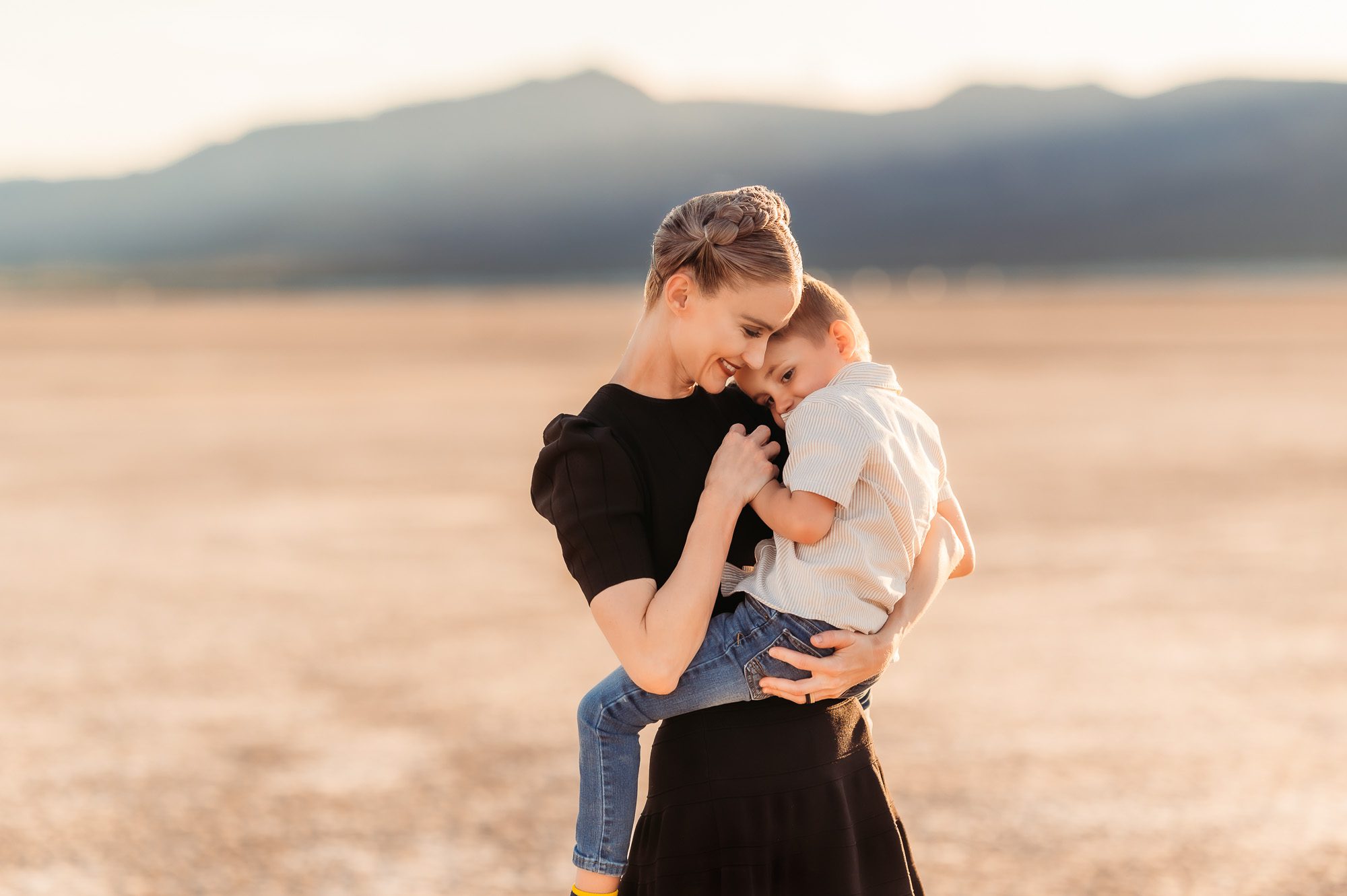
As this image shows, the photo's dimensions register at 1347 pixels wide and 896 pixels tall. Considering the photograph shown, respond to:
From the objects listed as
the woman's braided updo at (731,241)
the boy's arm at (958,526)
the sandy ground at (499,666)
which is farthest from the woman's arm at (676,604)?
the sandy ground at (499,666)

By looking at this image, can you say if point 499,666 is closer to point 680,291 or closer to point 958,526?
point 958,526

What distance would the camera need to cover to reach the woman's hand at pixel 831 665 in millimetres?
2369

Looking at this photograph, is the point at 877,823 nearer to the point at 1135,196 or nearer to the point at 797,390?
the point at 797,390

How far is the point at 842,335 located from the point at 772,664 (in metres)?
0.61

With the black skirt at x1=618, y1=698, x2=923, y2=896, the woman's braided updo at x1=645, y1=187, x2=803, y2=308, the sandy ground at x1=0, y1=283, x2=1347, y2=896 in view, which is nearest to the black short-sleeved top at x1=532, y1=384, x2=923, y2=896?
the black skirt at x1=618, y1=698, x2=923, y2=896

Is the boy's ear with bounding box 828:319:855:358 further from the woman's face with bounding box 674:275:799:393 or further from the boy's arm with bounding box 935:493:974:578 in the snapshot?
the boy's arm with bounding box 935:493:974:578

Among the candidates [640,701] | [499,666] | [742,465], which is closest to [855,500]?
[742,465]

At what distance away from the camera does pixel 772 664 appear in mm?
2398

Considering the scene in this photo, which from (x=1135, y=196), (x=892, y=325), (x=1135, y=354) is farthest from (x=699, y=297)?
(x=1135, y=196)

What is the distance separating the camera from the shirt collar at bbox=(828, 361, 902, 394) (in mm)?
2451

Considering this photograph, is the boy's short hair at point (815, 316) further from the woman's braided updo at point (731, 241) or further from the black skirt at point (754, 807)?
the black skirt at point (754, 807)

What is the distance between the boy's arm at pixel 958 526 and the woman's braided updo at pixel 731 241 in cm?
62

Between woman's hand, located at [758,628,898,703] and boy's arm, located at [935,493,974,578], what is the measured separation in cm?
36

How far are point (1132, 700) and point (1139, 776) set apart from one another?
1058mm
